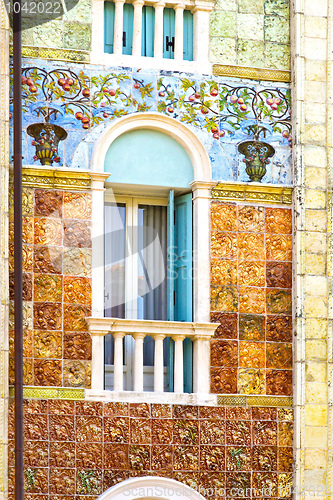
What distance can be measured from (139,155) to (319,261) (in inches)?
108

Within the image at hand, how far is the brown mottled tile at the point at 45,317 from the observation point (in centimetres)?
1620

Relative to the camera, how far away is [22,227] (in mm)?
16219

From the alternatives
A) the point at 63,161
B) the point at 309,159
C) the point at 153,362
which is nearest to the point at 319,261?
the point at 309,159

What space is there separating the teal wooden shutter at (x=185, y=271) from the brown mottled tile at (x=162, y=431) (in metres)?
0.72

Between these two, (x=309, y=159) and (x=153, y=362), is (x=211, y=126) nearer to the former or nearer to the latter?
(x=309, y=159)

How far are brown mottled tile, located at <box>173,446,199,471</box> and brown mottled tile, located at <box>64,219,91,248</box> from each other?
2.84 metres

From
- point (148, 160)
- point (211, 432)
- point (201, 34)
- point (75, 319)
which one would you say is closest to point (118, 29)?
point (201, 34)

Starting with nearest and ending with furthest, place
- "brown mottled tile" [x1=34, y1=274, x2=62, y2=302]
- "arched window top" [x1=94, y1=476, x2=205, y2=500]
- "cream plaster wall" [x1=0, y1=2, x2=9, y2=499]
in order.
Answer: "cream plaster wall" [x1=0, y1=2, x2=9, y2=499], "arched window top" [x1=94, y1=476, x2=205, y2=500], "brown mottled tile" [x1=34, y1=274, x2=62, y2=302]

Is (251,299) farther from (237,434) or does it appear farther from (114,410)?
(114,410)

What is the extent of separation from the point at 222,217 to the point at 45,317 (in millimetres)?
2724

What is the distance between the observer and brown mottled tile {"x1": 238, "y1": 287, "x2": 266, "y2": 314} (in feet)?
55.6

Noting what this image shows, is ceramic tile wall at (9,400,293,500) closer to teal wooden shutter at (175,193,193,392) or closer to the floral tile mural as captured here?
teal wooden shutter at (175,193,193,392)

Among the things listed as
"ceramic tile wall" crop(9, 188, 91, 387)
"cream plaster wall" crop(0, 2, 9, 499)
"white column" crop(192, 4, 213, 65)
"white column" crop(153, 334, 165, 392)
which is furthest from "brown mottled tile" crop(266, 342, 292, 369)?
"white column" crop(192, 4, 213, 65)

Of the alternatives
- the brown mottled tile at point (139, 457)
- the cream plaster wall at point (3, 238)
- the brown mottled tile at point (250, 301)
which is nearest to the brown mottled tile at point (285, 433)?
the brown mottled tile at point (250, 301)
